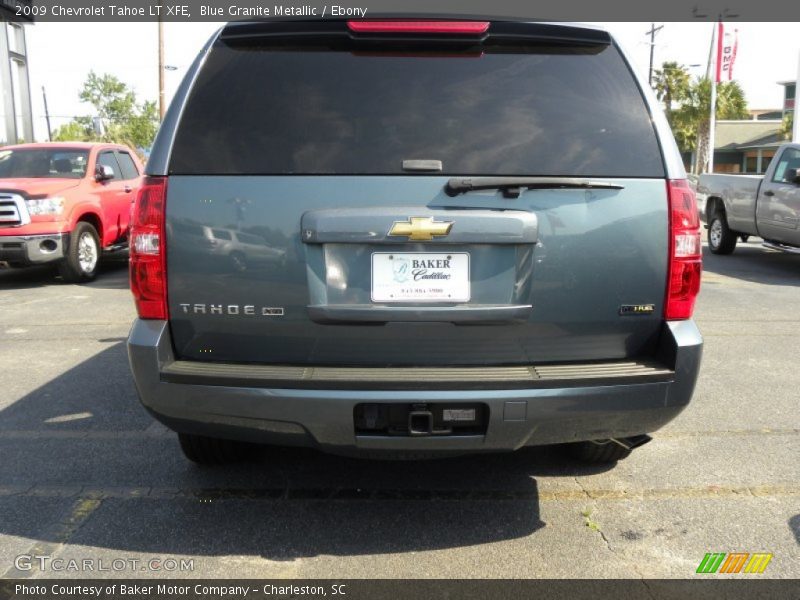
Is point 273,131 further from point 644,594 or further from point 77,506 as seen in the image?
point 644,594

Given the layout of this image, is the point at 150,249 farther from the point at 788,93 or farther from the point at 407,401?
the point at 788,93

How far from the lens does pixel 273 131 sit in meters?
2.76

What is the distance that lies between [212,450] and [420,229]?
5.54ft

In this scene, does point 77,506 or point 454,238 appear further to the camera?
point 77,506

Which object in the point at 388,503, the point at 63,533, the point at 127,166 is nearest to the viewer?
the point at 63,533

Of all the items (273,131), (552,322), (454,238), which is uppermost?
(273,131)

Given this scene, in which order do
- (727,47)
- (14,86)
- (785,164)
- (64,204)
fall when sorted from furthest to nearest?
(727,47), (14,86), (785,164), (64,204)

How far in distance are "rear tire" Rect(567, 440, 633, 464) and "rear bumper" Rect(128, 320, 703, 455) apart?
2.66 ft

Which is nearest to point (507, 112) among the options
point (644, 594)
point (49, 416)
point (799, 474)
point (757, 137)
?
point (644, 594)

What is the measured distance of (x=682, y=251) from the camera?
277cm

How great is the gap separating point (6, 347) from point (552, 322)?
17.9ft

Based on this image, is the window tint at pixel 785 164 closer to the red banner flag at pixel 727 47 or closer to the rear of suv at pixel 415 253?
the rear of suv at pixel 415 253

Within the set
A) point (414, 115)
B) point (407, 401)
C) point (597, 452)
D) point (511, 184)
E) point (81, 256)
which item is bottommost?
point (597, 452)

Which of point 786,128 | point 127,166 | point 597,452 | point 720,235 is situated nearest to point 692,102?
point 786,128
